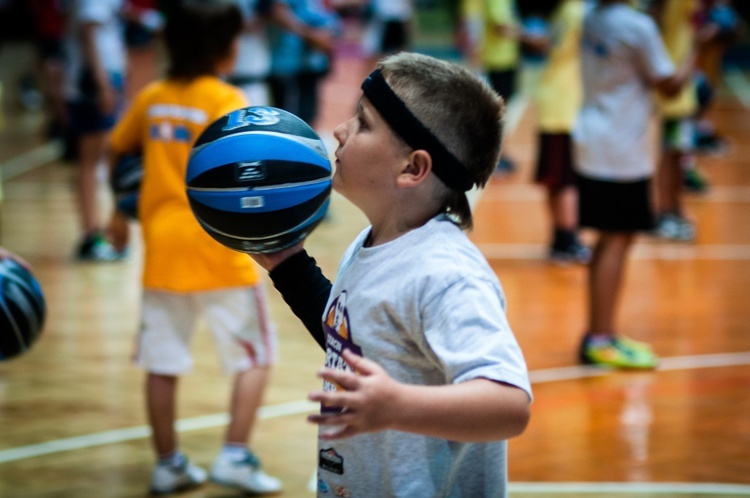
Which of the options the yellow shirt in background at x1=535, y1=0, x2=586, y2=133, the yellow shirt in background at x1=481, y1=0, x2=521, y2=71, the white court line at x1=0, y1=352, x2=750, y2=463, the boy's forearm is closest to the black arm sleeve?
the boy's forearm

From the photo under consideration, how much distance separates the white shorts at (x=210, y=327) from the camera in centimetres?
372

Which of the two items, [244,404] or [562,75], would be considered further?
[562,75]

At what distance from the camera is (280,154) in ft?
7.50

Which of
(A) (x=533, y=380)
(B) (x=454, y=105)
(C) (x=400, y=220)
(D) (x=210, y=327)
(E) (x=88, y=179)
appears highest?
(B) (x=454, y=105)

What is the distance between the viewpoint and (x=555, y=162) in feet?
22.9

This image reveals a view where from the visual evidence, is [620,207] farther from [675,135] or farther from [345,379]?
[345,379]

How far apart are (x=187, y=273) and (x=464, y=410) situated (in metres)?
2.17

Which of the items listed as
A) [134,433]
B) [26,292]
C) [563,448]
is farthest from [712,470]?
[26,292]

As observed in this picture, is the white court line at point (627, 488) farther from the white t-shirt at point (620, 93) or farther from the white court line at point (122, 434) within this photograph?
the white t-shirt at point (620, 93)

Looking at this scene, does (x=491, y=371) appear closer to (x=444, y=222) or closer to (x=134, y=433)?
(x=444, y=222)

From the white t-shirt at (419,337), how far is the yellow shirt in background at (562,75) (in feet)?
16.9

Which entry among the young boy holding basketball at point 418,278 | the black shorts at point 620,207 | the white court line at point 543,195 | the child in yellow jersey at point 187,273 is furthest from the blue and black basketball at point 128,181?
the white court line at point 543,195

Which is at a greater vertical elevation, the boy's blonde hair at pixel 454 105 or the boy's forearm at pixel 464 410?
the boy's blonde hair at pixel 454 105

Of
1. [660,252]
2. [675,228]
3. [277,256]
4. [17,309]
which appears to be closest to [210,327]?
[17,309]
